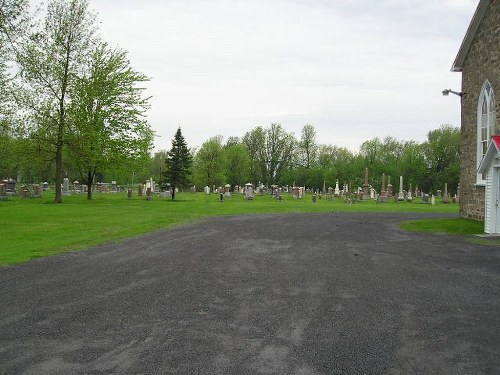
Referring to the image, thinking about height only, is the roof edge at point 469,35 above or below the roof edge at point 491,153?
above

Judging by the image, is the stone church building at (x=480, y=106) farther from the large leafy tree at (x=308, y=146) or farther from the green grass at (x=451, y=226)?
the large leafy tree at (x=308, y=146)

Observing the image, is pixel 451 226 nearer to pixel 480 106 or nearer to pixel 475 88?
pixel 480 106

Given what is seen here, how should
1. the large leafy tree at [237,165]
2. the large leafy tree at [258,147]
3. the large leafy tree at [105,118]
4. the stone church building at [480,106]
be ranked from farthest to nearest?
the large leafy tree at [258,147] < the large leafy tree at [237,165] < the large leafy tree at [105,118] < the stone church building at [480,106]

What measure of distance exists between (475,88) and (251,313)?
59.5 ft

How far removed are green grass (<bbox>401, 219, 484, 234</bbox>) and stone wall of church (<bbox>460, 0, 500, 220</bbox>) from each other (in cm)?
75

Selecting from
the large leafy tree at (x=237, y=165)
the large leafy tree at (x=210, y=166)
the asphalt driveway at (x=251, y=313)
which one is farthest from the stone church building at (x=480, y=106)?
the large leafy tree at (x=237, y=165)

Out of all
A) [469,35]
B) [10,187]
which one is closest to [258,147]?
[10,187]

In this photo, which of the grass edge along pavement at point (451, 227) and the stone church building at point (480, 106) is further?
the stone church building at point (480, 106)

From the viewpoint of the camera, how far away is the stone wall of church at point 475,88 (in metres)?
17.7

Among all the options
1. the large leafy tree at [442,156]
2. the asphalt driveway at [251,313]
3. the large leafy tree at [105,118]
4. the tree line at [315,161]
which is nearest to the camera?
the asphalt driveway at [251,313]

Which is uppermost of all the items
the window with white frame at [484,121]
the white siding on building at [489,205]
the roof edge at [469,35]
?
the roof edge at [469,35]

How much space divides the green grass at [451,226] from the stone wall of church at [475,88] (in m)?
0.75

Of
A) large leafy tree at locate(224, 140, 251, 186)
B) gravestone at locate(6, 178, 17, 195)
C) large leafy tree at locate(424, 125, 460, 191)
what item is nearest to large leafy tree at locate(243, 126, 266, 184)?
large leafy tree at locate(224, 140, 251, 186)

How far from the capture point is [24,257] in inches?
408
